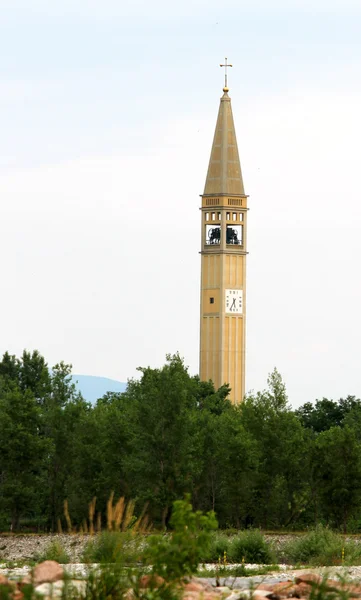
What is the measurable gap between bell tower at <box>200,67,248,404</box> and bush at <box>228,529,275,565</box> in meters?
73.9

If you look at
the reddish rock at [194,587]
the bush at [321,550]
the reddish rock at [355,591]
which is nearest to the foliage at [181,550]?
the reddish rock at [355,591]

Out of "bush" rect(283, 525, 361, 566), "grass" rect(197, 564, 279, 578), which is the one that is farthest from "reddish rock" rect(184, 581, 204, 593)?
"bush" rect(283, 525, 361, 566)

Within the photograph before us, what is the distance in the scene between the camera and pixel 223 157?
106 metres

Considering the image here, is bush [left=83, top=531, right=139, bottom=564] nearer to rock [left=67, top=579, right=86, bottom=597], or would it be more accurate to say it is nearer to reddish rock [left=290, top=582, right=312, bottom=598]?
rock [left=67, top=579, right=86, bottom=597]

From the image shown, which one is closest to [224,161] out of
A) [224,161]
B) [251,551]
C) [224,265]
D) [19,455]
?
[224,161]

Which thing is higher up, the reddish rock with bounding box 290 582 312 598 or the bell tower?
the bell tower

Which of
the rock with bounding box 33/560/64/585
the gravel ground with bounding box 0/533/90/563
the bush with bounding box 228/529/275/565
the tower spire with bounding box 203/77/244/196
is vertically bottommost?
the rock with bounding box 33/560/64/585

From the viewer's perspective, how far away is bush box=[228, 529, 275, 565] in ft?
96.6

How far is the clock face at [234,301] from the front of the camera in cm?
11008

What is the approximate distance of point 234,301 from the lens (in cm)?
11069

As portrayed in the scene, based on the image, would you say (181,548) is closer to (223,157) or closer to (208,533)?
(208,533)

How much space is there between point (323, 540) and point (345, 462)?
24250 millimetres

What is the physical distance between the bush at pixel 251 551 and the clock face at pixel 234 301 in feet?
262

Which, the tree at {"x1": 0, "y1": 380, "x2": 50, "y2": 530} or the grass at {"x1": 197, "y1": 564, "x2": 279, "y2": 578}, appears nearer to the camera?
the grass at {"x1": 197, "y1": 564, "x2": 279, "y2": 578}
